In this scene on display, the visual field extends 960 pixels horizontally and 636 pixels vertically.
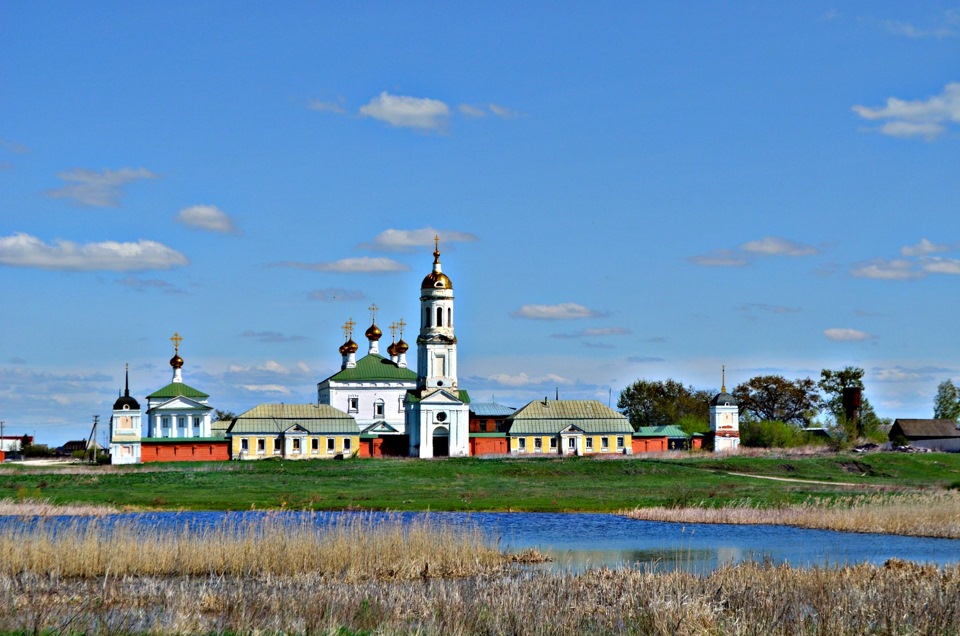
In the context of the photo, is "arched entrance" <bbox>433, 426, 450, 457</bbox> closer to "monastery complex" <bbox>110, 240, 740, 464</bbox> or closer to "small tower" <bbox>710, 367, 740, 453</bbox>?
"monastery complex" <bbox>110, 240, 740, 464</bbox>

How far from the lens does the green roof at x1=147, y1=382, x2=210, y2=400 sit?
335ft

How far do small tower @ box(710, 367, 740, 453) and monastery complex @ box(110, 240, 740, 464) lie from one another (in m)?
0.07

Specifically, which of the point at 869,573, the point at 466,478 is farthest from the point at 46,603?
the point at 466,478

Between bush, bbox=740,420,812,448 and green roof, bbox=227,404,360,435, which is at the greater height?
green roof, bbox=227,404,360,435

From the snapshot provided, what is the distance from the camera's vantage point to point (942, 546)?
34.2 meters

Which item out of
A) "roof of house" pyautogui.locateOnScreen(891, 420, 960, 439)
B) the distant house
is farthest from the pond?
"roof of house" pyautogui.locateOnScreen(891, 420, 960, 439)

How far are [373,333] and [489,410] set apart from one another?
39.3ft

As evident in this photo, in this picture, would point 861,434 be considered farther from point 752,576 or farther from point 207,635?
point 207,635

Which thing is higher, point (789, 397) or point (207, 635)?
point (789, 397)

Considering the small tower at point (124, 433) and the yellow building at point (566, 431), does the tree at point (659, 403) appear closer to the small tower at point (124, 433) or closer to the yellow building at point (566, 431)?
the yellow building at point (566, 431)

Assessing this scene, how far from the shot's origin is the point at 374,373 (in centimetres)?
10669

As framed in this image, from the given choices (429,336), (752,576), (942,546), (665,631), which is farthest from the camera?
(429,336)

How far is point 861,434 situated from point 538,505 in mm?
70401

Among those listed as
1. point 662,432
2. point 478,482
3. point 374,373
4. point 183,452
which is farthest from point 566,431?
point 478,482
